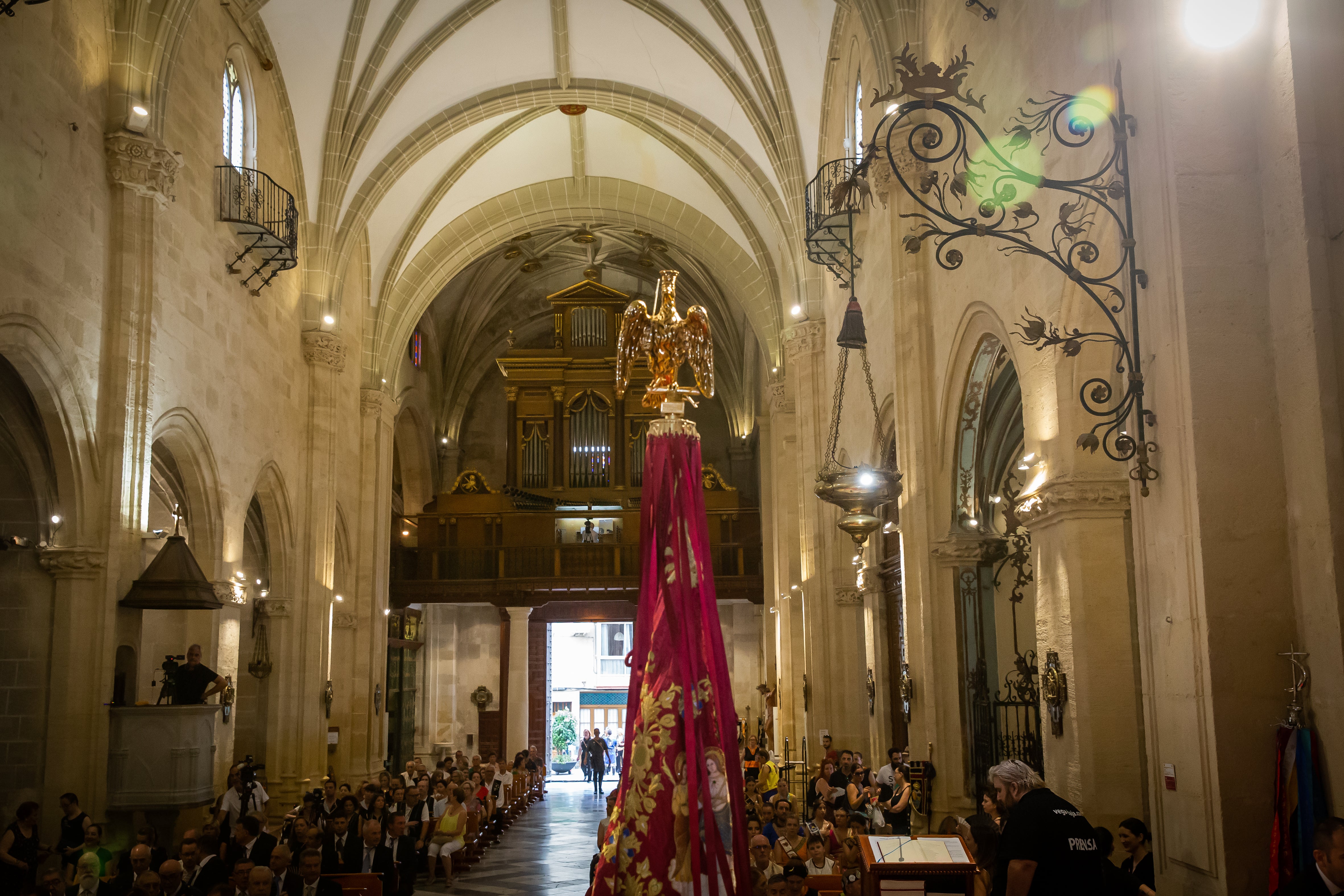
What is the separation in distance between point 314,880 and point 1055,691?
4991 millimetres

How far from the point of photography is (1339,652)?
4.51m

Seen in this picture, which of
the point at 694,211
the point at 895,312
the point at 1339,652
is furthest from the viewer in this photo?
the point at 694,211

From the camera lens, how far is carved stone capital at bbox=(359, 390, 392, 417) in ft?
67.3

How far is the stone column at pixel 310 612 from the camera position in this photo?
16.4 m

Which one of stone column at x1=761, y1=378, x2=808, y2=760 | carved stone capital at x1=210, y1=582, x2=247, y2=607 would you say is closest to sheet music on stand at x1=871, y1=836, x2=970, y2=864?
carved stone capital at x1=210, y1=582, x2=247, y2=607

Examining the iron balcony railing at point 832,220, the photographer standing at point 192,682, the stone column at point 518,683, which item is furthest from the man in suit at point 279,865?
the stone column at point 518,683

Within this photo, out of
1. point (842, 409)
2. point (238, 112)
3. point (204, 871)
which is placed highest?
point (238, 112)

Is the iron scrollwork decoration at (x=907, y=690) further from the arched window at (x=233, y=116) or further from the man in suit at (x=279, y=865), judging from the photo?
the arched window at (x=233, y=116)

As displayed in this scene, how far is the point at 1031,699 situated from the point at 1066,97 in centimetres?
632

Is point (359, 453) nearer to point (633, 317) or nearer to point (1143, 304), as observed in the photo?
point (633, 317)

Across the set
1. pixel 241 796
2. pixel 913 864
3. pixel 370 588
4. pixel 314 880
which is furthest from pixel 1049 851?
pixel 370 588

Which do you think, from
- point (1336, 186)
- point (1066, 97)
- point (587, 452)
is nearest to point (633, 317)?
point (1066, 97)

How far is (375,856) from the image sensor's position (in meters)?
9.42

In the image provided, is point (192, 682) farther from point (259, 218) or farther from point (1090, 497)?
point (1090, 497)
